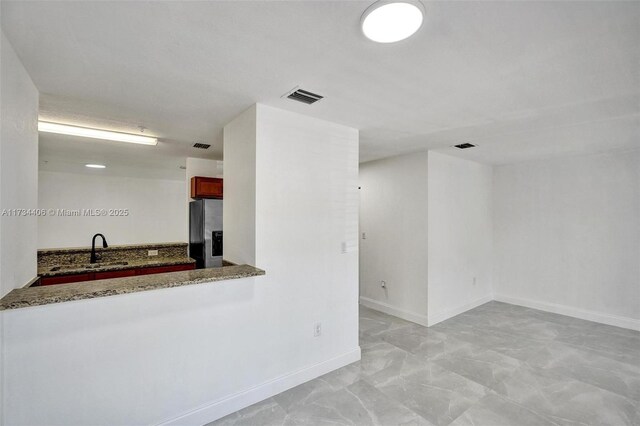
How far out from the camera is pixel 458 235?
4.46 m

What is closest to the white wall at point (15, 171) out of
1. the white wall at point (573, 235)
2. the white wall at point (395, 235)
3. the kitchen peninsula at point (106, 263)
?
the kitchen peninsula at point (106, 263)

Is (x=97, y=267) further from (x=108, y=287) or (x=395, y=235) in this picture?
(x=395, y=235)

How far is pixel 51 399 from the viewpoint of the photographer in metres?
1.67

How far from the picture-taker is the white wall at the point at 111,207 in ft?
18.7

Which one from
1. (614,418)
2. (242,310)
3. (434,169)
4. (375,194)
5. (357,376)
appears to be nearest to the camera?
(614,418)

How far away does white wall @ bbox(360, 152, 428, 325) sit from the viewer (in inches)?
159

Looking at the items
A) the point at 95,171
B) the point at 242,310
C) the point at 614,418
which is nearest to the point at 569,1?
the point at 242,310

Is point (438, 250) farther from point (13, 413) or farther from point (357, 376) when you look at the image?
point (13, 413)

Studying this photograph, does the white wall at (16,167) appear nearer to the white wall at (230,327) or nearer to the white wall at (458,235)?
the white wall at (230,327)

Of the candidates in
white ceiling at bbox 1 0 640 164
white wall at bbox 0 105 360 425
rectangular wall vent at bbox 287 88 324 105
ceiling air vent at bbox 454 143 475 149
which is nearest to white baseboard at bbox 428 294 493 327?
white wall at bbox 0 105 360 425

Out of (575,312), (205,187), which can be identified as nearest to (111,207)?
(205,187)

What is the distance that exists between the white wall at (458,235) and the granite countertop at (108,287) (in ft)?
9.12

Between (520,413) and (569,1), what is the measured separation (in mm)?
2622

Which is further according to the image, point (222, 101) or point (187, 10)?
point (222, 101)
